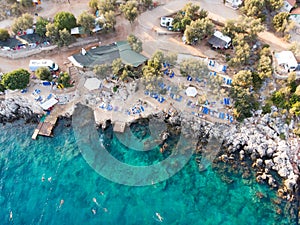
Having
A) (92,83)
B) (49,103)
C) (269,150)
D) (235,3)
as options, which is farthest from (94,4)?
(269,150)

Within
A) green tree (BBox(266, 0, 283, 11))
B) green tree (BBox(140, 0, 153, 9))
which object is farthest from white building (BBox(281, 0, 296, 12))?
green tree (BBox(140, 0, 153, 9))

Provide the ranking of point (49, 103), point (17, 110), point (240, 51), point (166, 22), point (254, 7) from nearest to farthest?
point (49, 103), point (240, 51), point (17, 110), point (254, 7), point (166, 22)

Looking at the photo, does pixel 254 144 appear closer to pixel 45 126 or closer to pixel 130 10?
pixel 130 10

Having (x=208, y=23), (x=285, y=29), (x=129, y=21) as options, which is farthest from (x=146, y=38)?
(x=285, y=29)

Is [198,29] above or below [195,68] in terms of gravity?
above

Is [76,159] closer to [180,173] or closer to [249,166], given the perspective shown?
[180,173]

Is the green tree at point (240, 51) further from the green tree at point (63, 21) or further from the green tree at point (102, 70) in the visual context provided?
the green tree at point (63, 21)

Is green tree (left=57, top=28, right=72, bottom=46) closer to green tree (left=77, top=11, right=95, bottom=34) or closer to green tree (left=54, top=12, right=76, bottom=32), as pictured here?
green tree (left=54, top=12, right=76, bottom=32)
